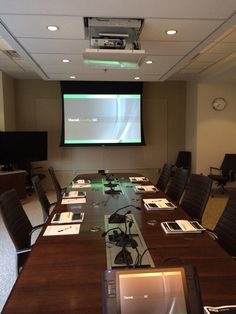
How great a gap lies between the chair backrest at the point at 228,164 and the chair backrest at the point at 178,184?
9.90ft

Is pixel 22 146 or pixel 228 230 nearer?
pixel 228 230

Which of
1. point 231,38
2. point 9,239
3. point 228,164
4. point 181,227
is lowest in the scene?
point 9,239

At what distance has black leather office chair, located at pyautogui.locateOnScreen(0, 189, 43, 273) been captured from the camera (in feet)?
6.88

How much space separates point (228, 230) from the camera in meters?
2.24

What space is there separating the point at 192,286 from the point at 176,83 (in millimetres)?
6830

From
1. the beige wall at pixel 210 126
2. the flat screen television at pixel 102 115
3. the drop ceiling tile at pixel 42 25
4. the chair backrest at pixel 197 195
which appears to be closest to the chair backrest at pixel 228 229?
the chair backrest at pixel 197 195

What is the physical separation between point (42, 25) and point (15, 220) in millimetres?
1934

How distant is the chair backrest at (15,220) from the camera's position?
2.11 metres

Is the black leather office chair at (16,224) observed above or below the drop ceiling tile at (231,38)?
below

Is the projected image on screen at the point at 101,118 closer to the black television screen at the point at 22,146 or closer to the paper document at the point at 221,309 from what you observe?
the black television screen at the point at 22,146

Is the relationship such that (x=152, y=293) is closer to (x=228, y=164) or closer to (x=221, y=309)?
(x=221, y=309)

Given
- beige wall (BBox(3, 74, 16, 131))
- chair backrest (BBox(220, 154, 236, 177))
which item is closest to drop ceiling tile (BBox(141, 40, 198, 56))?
chair backrest (BBox(220, 154, 236, 177))

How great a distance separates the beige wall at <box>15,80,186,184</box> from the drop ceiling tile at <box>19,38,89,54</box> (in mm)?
3426

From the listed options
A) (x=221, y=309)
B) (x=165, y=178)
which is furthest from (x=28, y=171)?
(x=221, y=309)
